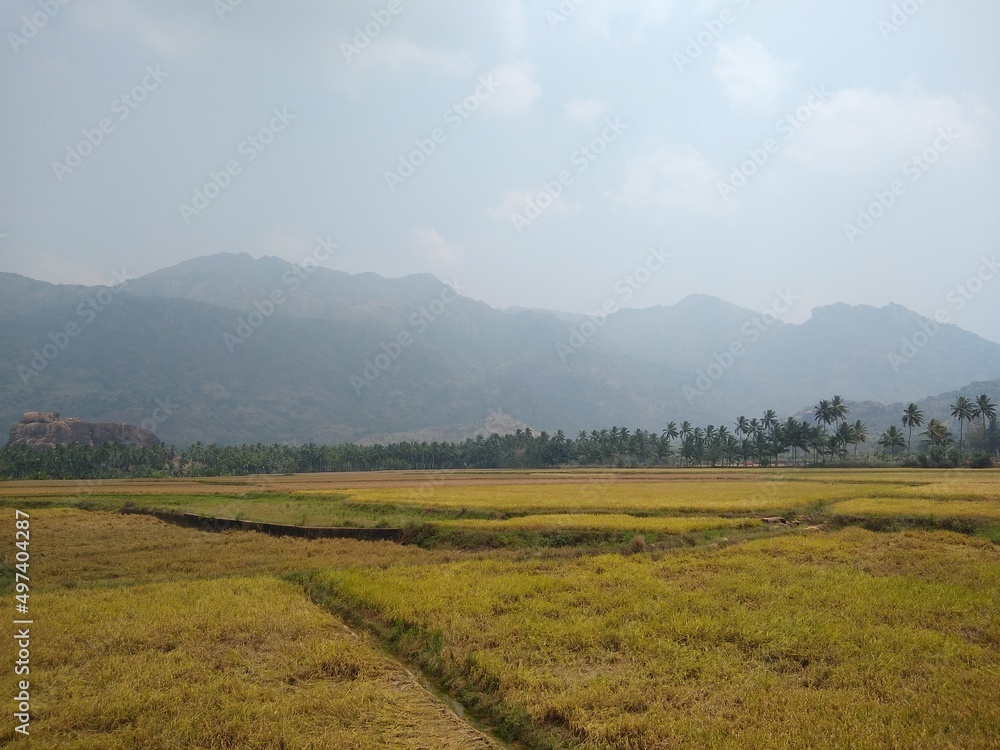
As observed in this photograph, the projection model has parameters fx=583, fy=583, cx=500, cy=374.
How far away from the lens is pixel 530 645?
1136 centimetres

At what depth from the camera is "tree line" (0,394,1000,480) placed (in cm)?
10450

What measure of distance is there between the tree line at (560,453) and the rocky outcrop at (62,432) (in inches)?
1520

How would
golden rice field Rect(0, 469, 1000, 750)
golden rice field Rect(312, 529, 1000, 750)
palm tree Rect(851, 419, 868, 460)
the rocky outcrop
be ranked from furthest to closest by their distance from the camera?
the rocky outcrop, palm tree Rect(851, 419, 868, 460), golden rice field Rect(0, 469, 1000, 750), golden rice field Rect(312, 529, 1000, 750)

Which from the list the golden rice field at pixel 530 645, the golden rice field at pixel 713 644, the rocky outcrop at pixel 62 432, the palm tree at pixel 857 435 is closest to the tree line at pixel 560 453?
the palm tree at pixel 857 435

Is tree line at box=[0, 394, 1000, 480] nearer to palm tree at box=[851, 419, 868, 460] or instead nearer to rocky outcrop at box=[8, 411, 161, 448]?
palm tree at box=[851, 419, 868, 460]

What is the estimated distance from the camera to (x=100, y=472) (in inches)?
4692

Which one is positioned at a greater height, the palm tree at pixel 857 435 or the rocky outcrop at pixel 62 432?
the palm tree at pixel 857 435

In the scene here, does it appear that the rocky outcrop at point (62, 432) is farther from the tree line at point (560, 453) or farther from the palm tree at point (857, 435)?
the palm tree at point (857, 435)

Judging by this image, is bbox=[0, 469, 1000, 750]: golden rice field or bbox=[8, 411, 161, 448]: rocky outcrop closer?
bbox=[0, 469, 1000, 750]: golden rice field

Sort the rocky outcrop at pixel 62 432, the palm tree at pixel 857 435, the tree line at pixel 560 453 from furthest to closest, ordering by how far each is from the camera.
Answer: the rocky outcrop at pixel 62 432, the tree line at pixel 560 453, the palm tree at pixel 857 435

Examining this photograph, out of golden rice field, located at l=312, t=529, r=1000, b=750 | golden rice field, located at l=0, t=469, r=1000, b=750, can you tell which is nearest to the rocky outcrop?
golden rice field, located at l=0, t=469, r=1000, b=750

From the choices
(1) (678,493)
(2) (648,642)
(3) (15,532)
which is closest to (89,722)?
(2) (648,642)

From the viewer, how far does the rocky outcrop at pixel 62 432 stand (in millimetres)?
172750

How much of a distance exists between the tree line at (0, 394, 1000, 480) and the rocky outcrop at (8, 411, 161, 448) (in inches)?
1520
